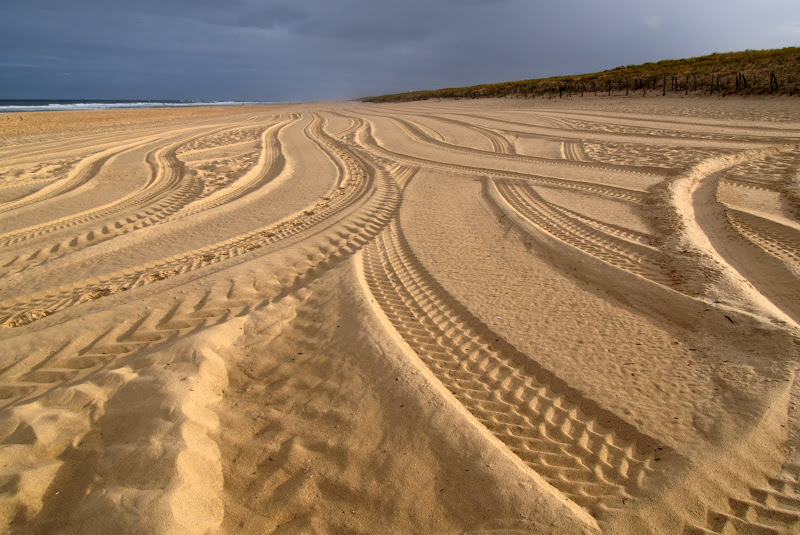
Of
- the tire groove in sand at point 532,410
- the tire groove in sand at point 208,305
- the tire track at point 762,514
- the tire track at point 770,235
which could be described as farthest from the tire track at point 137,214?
the tire track at point 770,235

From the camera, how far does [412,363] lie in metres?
3.00

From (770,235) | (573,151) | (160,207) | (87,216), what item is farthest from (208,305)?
(573,151)

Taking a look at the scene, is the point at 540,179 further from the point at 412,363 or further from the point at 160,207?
the point at 160,207

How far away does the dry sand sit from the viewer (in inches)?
80.0

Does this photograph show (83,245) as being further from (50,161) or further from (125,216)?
(50,161)

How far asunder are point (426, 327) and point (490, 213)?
314 centimetres

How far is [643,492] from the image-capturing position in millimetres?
2055

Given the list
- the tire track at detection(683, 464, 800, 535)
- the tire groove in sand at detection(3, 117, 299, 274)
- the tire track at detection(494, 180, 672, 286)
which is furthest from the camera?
the tire groove in sand at detection(3, 117, 299, 274)

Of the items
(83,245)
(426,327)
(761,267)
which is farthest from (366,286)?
(83,245)

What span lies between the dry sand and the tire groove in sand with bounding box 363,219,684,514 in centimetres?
2

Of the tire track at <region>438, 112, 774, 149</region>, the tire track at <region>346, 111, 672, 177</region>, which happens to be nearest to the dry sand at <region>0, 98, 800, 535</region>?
the tire track at <region>346, 111, 672, 177</region>

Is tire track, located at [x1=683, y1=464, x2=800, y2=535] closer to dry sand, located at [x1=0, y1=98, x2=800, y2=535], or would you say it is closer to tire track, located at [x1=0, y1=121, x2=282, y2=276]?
dry sand, located at [x1=0, y1=98, x2=800, y2=535]

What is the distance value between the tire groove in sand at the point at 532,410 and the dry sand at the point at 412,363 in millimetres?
Answer: 15

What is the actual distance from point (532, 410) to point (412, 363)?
837mm
